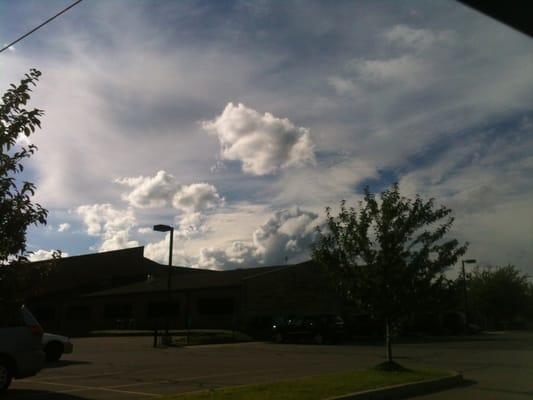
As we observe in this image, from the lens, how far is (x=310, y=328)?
1273 inches

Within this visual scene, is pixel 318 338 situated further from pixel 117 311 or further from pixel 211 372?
pixel 117 311

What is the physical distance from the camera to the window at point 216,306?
4172 cm

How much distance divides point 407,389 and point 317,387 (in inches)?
77.0

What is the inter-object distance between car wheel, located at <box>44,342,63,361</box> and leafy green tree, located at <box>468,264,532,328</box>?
5562cm

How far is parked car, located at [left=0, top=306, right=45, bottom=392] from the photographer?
11117 mm

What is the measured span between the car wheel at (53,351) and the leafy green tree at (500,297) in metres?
55.6

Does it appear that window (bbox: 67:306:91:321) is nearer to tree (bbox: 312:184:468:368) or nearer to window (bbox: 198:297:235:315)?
window (bbox: 198:297:235:315)

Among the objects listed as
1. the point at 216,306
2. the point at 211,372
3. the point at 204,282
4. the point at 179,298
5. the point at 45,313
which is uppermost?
the point at 204,282

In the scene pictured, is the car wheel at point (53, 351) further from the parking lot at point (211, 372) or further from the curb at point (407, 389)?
the curb at point (407, 389)

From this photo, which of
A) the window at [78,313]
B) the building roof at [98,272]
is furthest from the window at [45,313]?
the window at [78,313]

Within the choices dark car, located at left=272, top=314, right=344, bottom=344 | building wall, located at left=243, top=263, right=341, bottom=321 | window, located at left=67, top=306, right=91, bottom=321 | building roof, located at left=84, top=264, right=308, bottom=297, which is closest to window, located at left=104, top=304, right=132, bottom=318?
building roof, located at left=84, top=264, right=308, bottom=297

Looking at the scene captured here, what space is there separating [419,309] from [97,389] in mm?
7954

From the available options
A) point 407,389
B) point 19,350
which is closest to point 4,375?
point 19,350

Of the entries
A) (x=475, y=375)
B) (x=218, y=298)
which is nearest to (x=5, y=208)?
(x=475, y=375)
